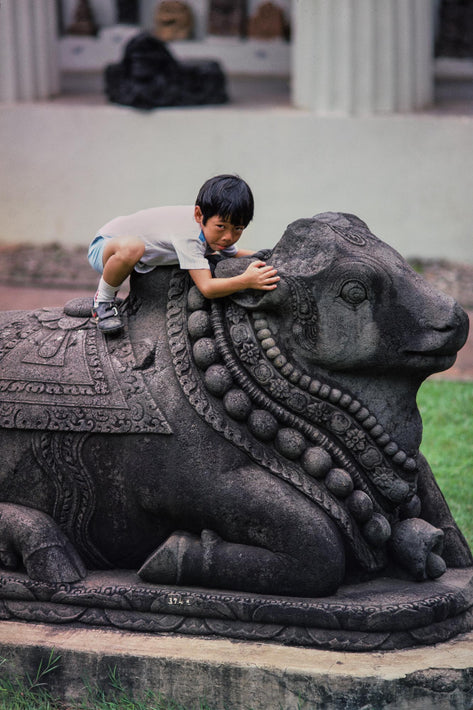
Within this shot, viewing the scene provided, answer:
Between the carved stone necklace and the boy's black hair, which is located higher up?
the boy's black hair

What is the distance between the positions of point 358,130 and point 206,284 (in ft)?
20.0

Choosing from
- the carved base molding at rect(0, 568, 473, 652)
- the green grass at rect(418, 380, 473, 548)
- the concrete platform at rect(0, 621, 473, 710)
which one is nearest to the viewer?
the concrete platform at rect(0, 621, 473, 710)

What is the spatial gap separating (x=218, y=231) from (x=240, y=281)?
0.22 metres

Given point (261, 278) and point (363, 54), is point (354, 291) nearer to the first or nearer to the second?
point (261, 278)

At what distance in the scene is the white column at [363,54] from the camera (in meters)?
8.57

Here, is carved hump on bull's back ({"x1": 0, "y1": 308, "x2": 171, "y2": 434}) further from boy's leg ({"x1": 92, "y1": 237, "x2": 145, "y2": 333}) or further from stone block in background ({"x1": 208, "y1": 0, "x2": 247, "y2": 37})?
stone block in background ({"x1": 208, "y1": 0, "x2": 247, "y2": 37})

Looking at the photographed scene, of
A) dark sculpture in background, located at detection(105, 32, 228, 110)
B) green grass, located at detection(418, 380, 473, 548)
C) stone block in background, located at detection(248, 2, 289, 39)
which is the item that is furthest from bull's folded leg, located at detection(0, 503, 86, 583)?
stone block in background, located at detection(248, 2, 289, 39)

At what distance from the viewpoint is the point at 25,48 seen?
9969mm

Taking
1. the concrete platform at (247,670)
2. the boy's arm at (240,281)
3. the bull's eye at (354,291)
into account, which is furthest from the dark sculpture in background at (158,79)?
the concrete platform at (247,670)

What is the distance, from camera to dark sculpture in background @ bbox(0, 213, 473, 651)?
3082mm

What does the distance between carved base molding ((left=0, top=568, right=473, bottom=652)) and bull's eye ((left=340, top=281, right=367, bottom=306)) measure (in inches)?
34.3

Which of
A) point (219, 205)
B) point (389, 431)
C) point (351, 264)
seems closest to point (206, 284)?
point (219, 205)

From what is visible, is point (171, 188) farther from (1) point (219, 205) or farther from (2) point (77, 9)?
(1) point (219, 205)

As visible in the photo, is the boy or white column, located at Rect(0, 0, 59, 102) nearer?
the boy
